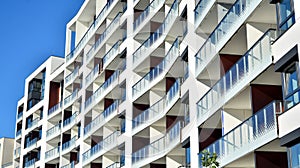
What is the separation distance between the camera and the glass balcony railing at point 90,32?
5204 cm

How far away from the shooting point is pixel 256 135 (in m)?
22.5

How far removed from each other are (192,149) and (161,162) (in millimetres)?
7168

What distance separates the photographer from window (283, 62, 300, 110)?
19792 millimetres

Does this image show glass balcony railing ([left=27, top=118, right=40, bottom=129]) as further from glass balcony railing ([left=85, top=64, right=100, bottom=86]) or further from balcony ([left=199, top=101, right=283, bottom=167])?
balcony ([left=199, top=101, right=283, bottom=167])

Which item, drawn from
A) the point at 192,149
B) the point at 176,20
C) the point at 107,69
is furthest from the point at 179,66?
the point at 107,69

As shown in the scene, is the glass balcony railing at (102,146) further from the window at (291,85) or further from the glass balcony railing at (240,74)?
the window at (291,85)

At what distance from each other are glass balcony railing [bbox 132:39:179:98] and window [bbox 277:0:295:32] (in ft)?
47.0

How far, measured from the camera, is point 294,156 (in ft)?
64.3

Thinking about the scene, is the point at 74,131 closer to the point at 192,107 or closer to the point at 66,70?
the point at 66,70

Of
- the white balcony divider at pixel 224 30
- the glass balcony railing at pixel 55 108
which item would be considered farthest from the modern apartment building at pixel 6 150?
the white balcony divider at pixel 224 30

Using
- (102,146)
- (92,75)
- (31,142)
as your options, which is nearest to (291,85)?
(102,146)

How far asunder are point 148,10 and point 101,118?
12.5 metres

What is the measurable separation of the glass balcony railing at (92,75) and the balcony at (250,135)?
86.2ft

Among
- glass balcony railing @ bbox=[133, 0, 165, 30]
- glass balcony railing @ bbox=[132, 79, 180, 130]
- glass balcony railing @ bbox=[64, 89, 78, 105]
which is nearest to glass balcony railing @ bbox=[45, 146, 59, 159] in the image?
glass balcony railing @ bbox=[64, 89, 78, 105]
